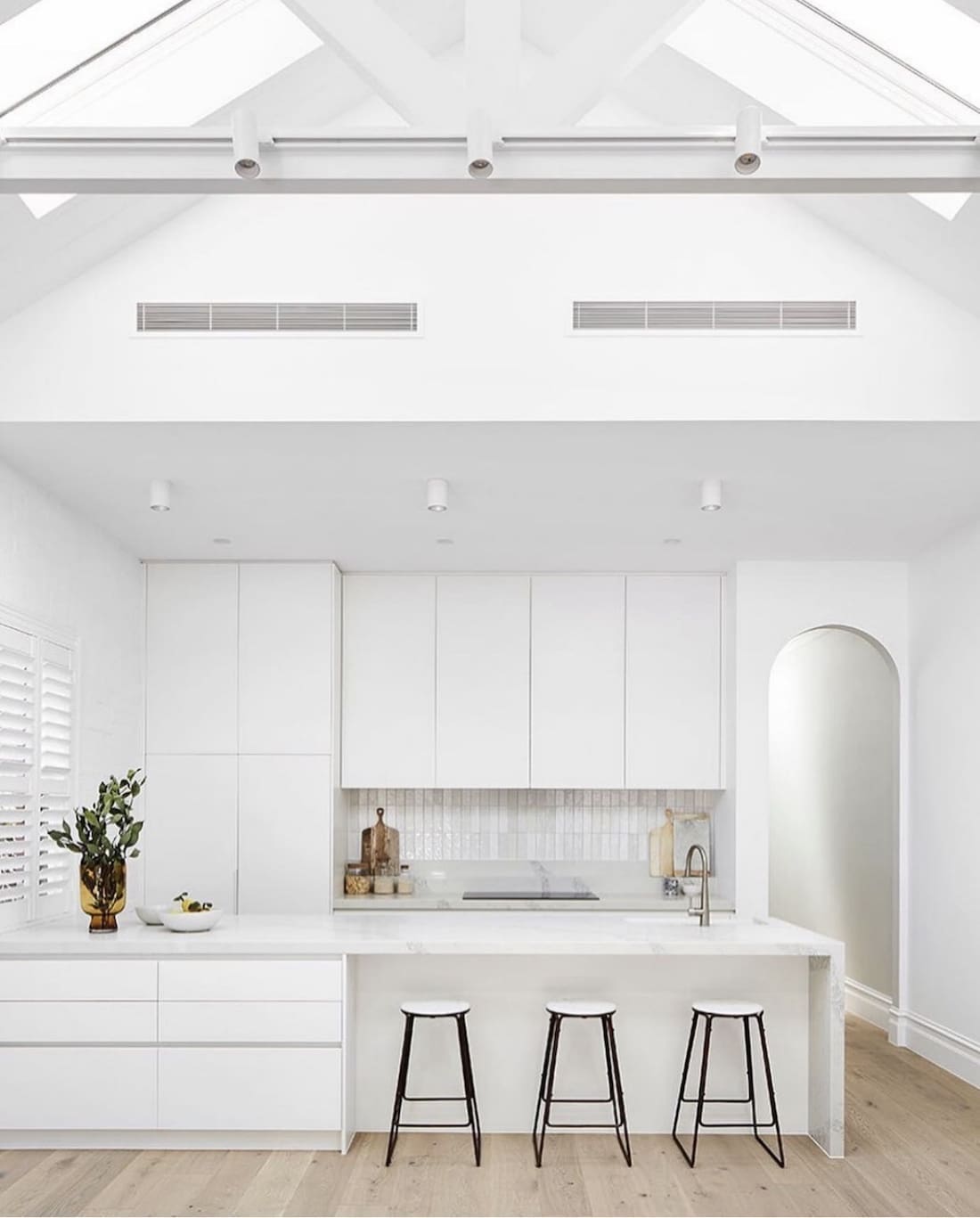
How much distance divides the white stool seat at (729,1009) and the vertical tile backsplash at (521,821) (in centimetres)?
275

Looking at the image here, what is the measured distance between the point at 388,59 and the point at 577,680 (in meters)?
4.83

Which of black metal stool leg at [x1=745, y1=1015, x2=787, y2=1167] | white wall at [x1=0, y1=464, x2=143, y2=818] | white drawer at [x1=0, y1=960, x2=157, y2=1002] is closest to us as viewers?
black metal stool leg at [x1=745, y1=1015, x2=787, y2=1167]

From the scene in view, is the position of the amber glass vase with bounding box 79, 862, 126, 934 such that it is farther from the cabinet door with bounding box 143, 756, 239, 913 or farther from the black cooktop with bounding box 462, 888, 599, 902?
the black cooktop with bounding box 462, 888, 599, 902

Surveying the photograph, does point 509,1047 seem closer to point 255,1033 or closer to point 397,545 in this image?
point 255,1033

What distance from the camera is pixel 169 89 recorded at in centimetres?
409

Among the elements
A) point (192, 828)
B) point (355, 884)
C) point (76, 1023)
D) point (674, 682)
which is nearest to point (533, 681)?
point (674, 682)

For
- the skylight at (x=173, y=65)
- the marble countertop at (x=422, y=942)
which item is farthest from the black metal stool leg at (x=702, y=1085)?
the skylight at (x=173, y=65)

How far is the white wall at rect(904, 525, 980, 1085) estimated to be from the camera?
6.11 meters

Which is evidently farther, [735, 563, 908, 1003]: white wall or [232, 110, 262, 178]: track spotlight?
[735, 563, 908, 1003]: white wall

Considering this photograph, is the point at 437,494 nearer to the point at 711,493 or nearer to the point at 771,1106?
the point at 711,493

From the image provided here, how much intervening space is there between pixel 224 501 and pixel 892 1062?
417 cm

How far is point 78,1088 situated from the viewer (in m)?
4.81

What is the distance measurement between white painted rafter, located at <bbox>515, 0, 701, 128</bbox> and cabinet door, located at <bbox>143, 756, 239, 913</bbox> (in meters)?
4.89

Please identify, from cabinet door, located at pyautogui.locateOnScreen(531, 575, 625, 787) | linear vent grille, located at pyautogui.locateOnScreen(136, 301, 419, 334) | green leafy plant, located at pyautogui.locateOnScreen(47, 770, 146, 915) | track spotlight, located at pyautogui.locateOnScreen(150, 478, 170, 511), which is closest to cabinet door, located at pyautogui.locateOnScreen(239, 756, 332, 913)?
cabinet door, located at pyautogui.locateOnScreen(531, 575, 625, 787)
